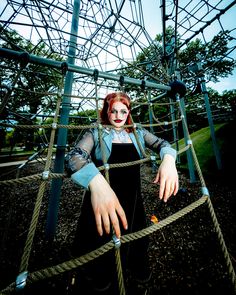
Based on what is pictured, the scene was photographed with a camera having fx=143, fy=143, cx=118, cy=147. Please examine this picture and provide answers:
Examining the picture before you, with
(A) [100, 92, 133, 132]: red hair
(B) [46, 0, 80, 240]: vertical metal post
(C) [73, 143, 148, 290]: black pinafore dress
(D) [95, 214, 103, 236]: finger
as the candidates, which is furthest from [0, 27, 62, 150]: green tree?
(D) [95, 214, 103, 236]: finger

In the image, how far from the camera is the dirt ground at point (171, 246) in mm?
1468

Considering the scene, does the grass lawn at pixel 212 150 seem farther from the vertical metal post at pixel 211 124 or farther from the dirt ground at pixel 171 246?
the dirt ground at pixel 171 246

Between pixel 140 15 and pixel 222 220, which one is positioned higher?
pixel 140 15

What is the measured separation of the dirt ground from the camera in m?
1.47

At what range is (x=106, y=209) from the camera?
0.54 meters

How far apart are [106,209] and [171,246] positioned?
6.30ft

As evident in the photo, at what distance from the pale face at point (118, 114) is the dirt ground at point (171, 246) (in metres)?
1.21

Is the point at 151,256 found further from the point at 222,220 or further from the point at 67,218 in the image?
the point at 67,218

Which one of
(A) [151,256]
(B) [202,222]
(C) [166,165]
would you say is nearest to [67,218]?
(A) [151,256]

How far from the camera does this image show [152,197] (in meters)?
3.36

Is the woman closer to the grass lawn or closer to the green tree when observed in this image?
the green tree

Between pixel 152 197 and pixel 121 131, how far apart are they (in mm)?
2609

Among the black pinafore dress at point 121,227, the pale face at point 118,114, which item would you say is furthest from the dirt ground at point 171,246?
the pale face at point 118,114

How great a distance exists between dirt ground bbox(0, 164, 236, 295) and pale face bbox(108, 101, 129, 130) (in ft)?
3.96
